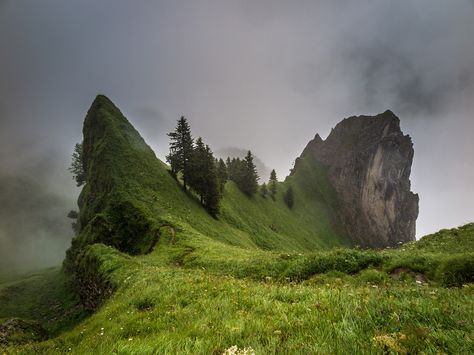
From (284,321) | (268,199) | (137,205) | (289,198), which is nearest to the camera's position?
(284,321)

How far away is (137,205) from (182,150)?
2430cm

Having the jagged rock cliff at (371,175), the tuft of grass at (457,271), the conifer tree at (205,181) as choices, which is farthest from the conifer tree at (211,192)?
the jagged rock cliff at (371,175)

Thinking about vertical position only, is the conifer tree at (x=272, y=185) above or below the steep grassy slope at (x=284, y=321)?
above

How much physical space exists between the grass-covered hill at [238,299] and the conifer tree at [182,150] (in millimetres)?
20058

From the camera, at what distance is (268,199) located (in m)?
111

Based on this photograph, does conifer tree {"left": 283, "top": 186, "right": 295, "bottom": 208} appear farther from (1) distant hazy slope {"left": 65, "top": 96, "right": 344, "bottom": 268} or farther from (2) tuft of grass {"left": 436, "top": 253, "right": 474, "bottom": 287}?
(2) tuft of grass {"left": 436, "top": 253, "right": 474, "bottom": 287}

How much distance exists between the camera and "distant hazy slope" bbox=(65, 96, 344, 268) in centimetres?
4247

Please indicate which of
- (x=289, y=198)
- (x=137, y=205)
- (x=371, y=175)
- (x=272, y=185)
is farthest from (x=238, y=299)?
(x=371, y=175)

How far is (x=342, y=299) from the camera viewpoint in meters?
6.38

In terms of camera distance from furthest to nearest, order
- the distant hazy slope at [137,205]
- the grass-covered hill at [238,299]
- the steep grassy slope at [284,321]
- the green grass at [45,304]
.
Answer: the distant hazy slope at [137,205] → the green grass at [45,304] → the grass-covered hill at [238,299] → the steep grassy slope at [284,321]

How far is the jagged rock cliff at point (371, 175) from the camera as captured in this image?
500 feet

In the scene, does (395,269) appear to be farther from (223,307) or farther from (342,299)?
(223,307)

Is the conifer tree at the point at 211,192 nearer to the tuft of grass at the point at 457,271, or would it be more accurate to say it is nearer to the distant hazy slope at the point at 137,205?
the distant hazy slope at the point at 137,205

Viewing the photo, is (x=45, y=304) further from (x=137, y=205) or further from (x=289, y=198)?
(x=289, y=198)
